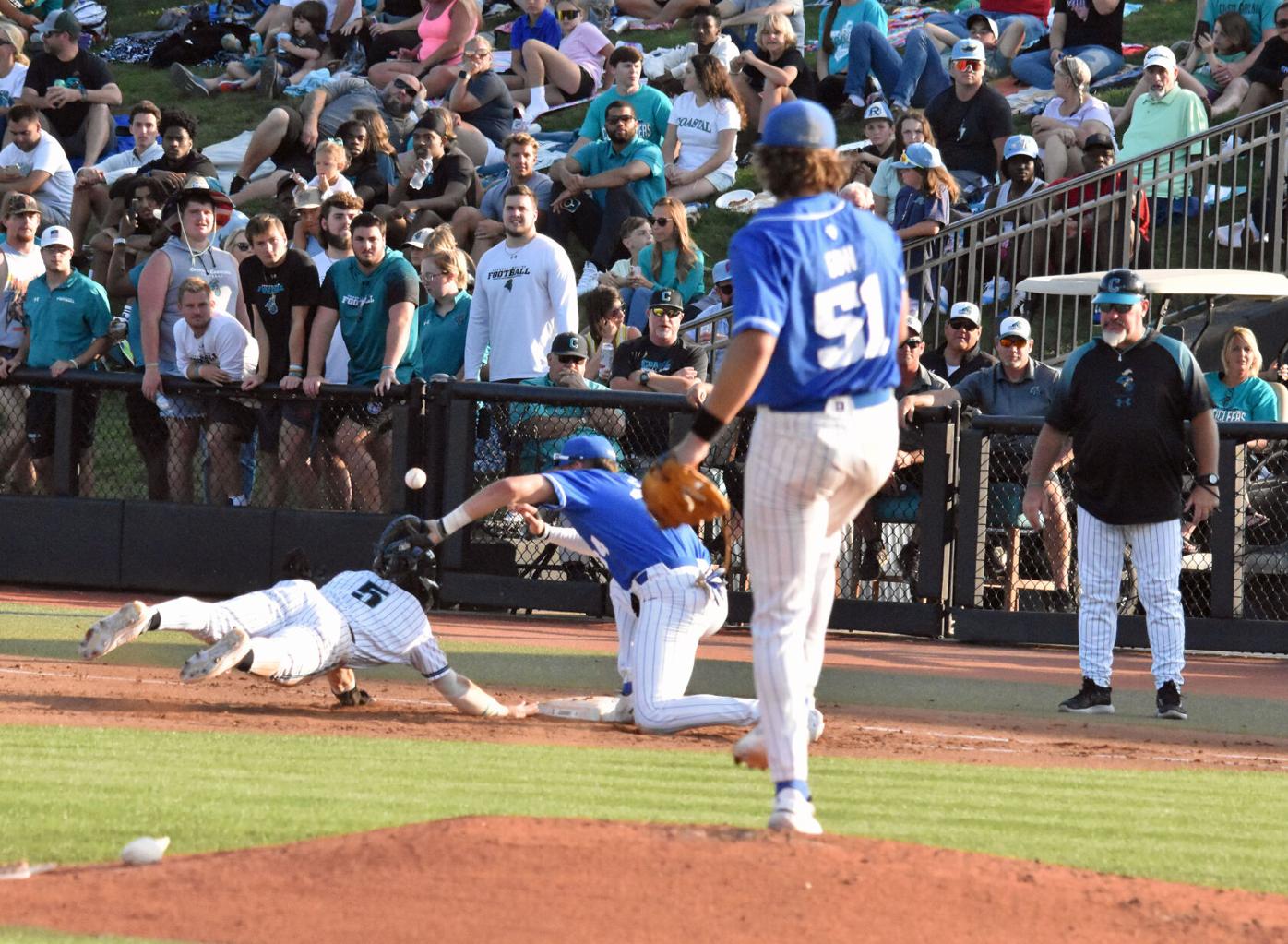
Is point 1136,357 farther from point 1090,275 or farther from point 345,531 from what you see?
point 345,531

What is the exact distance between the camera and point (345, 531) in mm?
12805

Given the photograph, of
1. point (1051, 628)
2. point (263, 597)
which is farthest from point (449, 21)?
point (263, 597)

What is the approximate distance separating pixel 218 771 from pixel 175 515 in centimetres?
654

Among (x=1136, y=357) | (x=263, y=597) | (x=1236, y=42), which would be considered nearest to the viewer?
(x=263, y=597)

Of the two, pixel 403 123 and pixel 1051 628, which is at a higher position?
pixel 403 123

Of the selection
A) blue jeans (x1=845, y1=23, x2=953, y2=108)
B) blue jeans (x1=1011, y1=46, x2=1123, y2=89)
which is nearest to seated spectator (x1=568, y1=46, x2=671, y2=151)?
blue jeans (x1=845, y1=23, x2=953, y2=108)

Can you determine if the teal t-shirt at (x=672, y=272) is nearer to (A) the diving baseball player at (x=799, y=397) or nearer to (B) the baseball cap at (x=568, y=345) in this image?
(B) the baseball cap at (x=568, y=345)

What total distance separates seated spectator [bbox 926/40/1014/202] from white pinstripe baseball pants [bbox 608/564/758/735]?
8.41 m

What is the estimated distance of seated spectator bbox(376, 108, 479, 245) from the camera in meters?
16.2

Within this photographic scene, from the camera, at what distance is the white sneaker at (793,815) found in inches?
207

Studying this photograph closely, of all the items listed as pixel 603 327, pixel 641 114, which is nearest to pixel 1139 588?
pixel 603 327

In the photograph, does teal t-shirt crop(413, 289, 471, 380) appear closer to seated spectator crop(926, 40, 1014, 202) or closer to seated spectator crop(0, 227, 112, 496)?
seated spectator crop(0, 227, 112, 496)

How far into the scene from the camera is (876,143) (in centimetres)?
1596

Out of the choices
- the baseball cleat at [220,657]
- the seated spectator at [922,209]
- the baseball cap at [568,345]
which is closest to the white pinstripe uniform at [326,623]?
the baseball cleat at [220,657]
